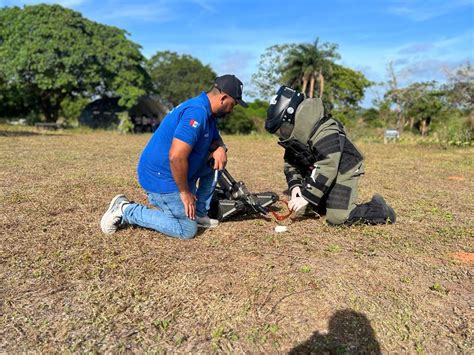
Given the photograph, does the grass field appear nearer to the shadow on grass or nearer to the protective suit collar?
the shadow on grass

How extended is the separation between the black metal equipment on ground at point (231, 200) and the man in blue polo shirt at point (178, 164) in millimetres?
444

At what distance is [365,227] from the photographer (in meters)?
4.32

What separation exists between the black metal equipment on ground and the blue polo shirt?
19.4 inches

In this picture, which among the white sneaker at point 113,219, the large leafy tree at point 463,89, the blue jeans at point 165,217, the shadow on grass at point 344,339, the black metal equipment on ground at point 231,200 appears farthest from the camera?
the large leafy tree at point 463,89

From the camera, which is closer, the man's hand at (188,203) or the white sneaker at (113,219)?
the man's hand at (188,203)

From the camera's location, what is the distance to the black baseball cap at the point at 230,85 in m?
3.65

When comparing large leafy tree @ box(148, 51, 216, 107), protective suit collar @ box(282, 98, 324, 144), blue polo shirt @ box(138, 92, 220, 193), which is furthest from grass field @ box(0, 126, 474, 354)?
large leafy tree @ box(148, 51, 216, 107)

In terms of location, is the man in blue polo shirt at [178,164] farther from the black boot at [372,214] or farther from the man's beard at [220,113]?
the black boot at [372,214]

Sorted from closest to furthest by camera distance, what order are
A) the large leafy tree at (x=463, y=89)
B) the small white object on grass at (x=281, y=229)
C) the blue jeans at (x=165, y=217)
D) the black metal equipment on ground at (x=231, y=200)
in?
the blue jeans at (x=165, y=217)
the small white object on grass at (x=281, y=229)
the black metal equipment on ground at (x=231, y=200)
the large leafy tree at (x=463, y=89)

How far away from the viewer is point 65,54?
26.8 meters

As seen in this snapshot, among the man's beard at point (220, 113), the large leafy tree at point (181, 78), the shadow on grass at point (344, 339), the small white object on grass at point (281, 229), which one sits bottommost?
the shadow on grass at point (344, 339)

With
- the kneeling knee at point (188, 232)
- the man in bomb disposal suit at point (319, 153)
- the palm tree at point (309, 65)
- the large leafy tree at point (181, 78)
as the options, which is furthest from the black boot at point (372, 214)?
the large leafy tree at point (181, 78)

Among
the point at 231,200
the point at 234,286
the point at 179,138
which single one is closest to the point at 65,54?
the point at 231,200

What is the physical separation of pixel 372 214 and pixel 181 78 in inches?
1706
